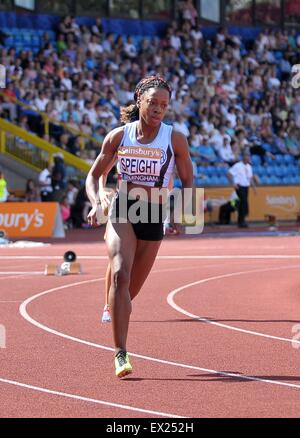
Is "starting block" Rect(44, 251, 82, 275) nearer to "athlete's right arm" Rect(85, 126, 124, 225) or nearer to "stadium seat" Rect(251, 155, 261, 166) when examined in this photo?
"athlete's right arm" Rect(85, 126, 124, 225)

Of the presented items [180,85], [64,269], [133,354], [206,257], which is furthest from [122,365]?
[180,85]

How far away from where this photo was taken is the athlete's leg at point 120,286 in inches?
310

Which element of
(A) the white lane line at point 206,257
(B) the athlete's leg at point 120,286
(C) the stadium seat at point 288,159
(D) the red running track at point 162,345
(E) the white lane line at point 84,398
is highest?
(B) the athlete's leg at point 120,286

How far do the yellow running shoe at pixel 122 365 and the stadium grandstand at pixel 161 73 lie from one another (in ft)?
61.4

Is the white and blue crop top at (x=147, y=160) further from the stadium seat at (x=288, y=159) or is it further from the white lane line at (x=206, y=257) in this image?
the stadium seat at (x=288, y=159)

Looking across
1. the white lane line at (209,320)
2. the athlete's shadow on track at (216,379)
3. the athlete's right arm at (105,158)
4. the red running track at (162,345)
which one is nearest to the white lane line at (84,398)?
the red running track at (162,345)

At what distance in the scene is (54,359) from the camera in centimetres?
862

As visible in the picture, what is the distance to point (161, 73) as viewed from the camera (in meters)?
30.5

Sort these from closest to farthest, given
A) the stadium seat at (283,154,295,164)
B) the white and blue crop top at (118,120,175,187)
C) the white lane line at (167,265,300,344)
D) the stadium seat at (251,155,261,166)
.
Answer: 1. the white and blue crop top at (118,120,175,187)
2. the white lane line at (167,265,300,344)
3. the stadium seat at (251,155,261,166)
4. the stadium seat at (283,154,295,164)

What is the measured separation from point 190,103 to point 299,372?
2256cm

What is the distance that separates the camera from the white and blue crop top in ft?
27.0

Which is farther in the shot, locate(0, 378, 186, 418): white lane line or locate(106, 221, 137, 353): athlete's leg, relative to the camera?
locate(106, 221, 137, 353): athlete's leg

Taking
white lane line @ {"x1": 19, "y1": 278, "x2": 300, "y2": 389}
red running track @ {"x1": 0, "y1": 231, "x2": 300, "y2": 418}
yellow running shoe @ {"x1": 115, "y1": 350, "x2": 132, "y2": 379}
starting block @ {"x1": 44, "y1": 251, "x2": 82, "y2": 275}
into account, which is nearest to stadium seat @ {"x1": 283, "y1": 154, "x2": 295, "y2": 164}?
red running track @ {"x1": 0, "y1": 231, "x2": 300, "y2": 418}

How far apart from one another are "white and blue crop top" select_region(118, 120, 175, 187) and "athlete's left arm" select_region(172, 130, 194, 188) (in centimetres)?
5
